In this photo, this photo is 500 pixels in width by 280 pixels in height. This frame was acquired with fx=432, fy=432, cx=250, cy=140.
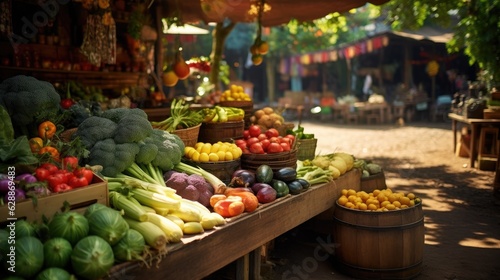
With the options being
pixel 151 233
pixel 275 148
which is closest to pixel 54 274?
pixel 151 233

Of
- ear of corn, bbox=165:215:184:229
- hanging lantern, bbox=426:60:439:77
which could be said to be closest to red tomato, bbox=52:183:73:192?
ear of corn, bbox=165:215:184:229

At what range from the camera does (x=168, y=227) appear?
2.98 m

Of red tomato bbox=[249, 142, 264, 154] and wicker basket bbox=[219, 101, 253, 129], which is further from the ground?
wicker basket bbox=[219, 101, 253, 129]

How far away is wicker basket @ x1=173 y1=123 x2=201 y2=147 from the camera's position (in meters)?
4.56

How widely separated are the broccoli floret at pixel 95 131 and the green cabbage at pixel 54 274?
1.41 meters

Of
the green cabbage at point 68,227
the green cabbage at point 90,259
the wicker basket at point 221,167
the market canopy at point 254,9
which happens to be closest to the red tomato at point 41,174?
the green cabbage at point 68,227

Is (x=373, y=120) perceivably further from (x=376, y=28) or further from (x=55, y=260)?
Answer: (x=55, y=260)

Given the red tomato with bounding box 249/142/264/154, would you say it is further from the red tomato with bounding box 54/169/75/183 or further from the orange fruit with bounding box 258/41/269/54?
the orange fruit with bounding box 258/41/269/54

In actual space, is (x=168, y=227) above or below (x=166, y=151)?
below

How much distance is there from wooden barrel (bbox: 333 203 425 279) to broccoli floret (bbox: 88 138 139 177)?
2.24 m

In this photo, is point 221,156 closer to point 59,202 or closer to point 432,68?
point 59,202

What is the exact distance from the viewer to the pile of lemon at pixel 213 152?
4.35m

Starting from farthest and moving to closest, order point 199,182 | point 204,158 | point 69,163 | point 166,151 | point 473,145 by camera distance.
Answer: point 473,145
point 204,158
point 166,151
point 199,182
point 69,163

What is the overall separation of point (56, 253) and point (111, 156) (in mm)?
1204
